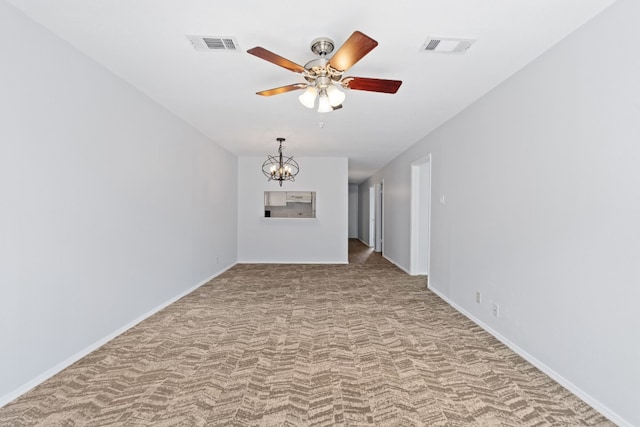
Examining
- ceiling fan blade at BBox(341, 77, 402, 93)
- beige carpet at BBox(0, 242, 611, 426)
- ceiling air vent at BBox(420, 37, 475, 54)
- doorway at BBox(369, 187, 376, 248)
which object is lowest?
beige carpet at BBox(0, 242, 611, 426)

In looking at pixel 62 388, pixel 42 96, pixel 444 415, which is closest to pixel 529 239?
pixel 444 415

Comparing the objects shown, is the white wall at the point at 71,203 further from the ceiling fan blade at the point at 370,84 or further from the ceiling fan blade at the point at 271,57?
the ceiling fan blade at the point at 370,84

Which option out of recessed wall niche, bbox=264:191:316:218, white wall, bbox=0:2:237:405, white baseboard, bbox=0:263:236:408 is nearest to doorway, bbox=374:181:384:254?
recessed wall niche, bbox=264:191:316:218

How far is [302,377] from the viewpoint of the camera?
2.34m

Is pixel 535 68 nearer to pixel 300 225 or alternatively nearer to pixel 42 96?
pixel 42 96

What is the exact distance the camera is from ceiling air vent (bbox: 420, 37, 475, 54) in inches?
91.0

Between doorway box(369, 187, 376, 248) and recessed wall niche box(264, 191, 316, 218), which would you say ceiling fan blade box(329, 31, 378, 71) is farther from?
doorway box(369, 187, 376, 248)

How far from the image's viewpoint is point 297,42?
2379 millimetres

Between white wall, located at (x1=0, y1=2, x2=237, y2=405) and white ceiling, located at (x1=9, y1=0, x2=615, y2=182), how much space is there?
254 mm

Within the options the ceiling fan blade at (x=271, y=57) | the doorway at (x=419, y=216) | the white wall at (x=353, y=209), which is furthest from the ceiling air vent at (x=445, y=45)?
the white wall at (x=353, y=209)

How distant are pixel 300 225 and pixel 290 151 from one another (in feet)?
5.66

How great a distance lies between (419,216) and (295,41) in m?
4.24

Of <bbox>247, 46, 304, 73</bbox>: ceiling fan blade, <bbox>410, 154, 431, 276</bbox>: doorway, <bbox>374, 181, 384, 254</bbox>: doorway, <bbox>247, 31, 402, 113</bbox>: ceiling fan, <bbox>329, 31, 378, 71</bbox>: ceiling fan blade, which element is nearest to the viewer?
<bbox>329, 31, 378, 71</bbox>: ceiling fan blade

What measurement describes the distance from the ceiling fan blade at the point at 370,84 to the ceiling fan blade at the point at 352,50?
211 mm
